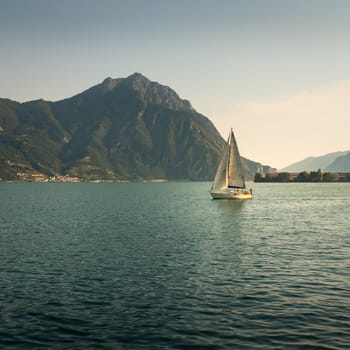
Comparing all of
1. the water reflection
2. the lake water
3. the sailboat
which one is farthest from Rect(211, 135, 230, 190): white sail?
the lake water

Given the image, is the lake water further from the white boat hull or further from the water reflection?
the white boat hull

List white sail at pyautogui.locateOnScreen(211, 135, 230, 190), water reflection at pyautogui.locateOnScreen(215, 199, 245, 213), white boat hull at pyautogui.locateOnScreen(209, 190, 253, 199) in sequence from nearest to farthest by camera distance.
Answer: water reflection at pyautogui.locateOnScreen(215, 199, 245, 213)
white sail at pyautogui.locateOnScreen(211, 135, 230, 190)
white boat hull at pyautogui.locateOnScreen(209, 190, 253, 199)

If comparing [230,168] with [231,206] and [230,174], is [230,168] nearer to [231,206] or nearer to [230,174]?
[230,174]

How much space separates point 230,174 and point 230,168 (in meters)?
2.53

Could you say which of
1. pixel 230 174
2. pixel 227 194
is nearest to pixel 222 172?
pixel 230 174

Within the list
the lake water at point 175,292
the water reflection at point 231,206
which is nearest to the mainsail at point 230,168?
the water reflection at point 231,206

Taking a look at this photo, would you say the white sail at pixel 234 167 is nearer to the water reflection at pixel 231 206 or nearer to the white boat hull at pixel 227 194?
the white boat hull at pixel 227 194

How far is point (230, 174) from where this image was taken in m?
134

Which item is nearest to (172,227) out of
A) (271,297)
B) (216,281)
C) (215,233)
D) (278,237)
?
(215,233)

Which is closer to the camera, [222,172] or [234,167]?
[234,167]

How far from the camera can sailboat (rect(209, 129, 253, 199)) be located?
131m

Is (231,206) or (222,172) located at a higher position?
(222,172)

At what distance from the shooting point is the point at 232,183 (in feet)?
445

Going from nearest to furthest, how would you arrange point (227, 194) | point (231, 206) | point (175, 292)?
point (175, 292) < point (231, 206) < point (227, 194)
